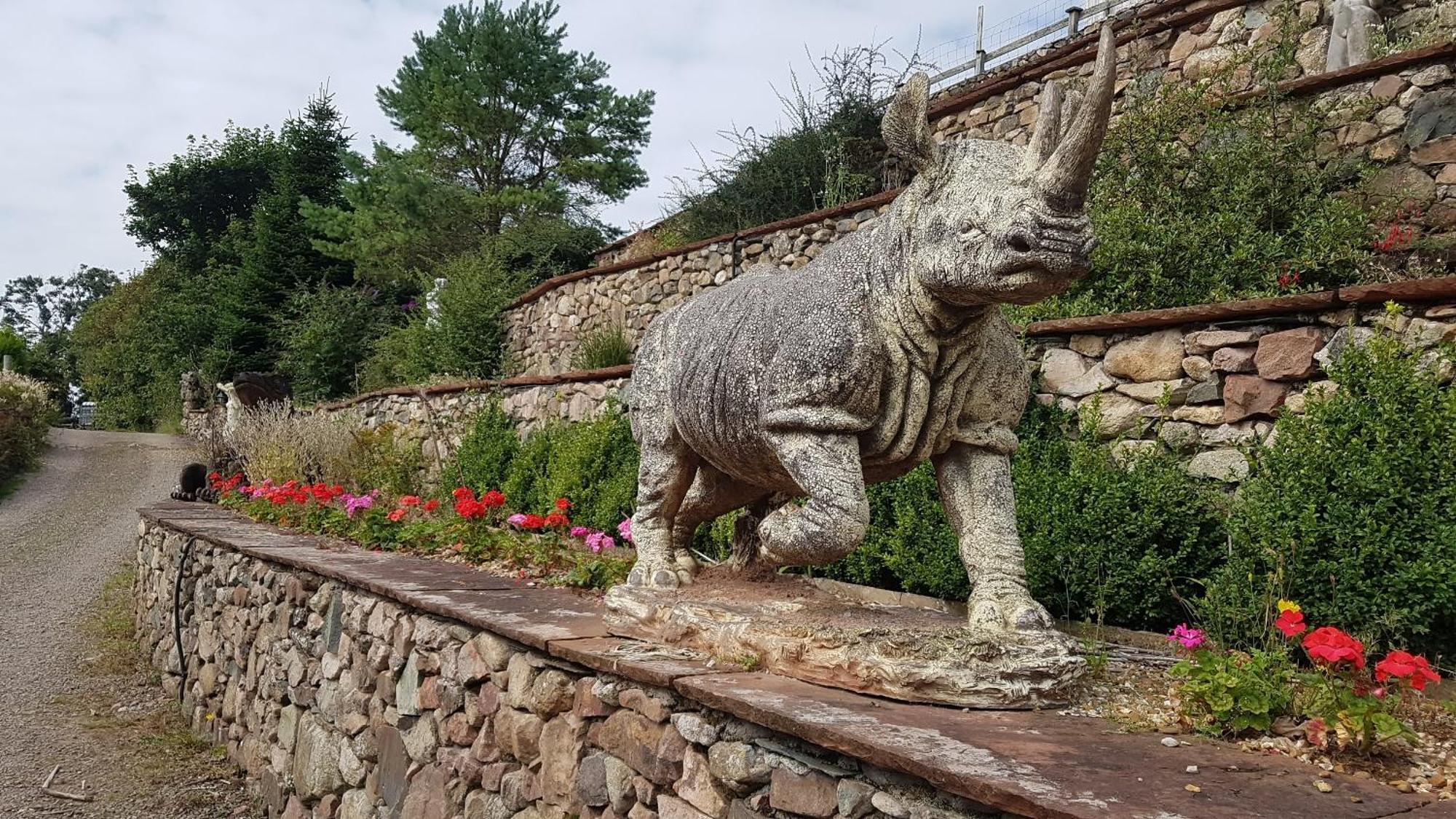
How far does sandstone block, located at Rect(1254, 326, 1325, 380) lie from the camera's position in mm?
3643

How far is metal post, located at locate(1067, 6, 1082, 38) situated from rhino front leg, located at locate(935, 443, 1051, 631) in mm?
9689

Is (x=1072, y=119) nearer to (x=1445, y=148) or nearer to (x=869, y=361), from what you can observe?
(x=869, y=361)

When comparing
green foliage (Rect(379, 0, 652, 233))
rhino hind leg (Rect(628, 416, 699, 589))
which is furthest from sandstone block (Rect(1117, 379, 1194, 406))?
green foliage (Rect(379, 0, 652, 233))

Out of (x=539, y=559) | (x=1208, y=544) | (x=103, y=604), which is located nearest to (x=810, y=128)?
(x=539, y=559)

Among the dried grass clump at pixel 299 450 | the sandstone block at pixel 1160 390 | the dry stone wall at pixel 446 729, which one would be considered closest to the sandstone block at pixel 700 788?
the dry stone wall at pixel 446 729

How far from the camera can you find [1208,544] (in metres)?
3.71

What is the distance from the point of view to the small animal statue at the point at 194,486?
1094cm

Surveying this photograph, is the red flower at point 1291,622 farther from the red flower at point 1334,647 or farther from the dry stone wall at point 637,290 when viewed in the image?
the dry stone wall at point 637,290

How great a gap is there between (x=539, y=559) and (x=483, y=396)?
4.38 meters

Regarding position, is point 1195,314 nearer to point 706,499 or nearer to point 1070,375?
point 1070,375

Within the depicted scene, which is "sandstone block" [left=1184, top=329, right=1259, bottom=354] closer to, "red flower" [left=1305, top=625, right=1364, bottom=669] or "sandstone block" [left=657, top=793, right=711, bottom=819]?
"red flower" [left=1305, top=625, right=1364, bottom=669]

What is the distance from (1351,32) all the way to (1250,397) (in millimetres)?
4868

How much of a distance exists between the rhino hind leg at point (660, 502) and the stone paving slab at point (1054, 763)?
0.96 m

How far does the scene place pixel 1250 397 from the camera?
3811 mm
